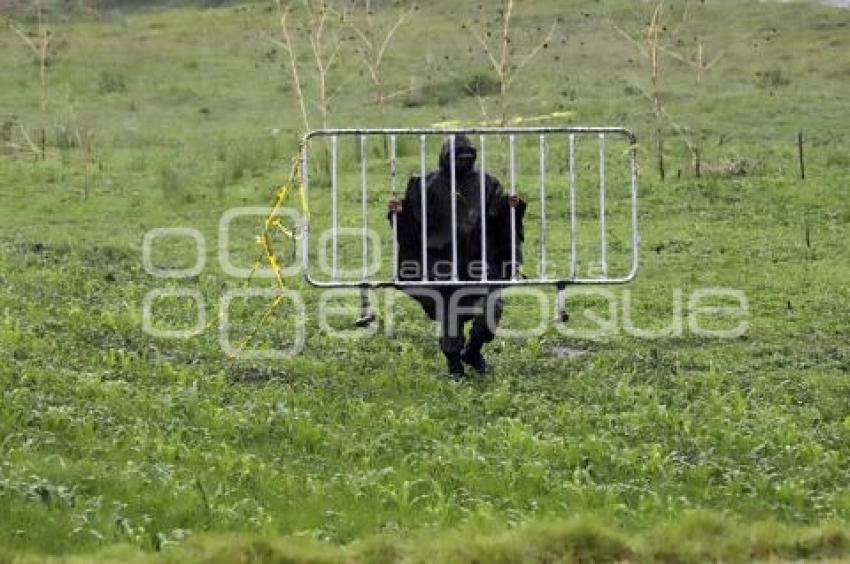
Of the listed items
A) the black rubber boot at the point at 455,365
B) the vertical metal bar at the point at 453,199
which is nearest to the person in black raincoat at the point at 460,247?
the black rubber boot at the point at 455,365

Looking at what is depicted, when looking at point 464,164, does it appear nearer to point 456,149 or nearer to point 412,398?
point 456,149

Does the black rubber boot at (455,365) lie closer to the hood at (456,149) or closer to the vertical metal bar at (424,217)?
the vertical metal bar at (424,217)

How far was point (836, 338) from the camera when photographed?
14.0 metres

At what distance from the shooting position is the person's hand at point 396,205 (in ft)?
39.3

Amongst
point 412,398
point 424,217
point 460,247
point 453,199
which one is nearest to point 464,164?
point 453,199

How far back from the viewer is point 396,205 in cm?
1204

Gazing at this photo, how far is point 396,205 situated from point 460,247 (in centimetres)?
62

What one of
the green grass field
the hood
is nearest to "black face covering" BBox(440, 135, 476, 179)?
the hood

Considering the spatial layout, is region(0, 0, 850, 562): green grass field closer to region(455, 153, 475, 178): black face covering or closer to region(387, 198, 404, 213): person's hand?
region(387, 198, 404, 213): person's hand

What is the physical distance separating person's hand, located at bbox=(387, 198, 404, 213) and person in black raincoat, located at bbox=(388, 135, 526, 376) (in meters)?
0.01

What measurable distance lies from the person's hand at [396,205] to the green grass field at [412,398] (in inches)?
47.6

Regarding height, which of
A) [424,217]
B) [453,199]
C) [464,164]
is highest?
[464,164]

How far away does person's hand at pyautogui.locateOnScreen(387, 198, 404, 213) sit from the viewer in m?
12.0

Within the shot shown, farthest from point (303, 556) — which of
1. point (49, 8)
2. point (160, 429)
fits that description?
point (49, 8)
